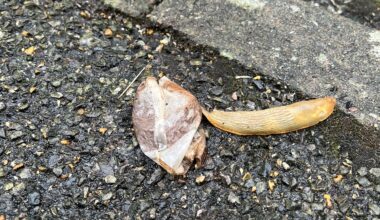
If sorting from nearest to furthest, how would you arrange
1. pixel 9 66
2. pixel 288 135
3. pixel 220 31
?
1. pixel 288 135
2. pixel 9 66
3. pixel 220 31

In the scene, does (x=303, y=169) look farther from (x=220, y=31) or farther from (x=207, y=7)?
Result: (x=207, y=7)

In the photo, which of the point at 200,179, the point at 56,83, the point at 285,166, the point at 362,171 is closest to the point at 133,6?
the point at 56,83

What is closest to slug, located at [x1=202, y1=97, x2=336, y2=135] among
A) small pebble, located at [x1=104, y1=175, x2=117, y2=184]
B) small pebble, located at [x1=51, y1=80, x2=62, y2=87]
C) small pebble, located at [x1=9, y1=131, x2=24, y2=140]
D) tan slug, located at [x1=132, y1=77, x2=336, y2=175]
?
tan slug, located at [x1=132, y1=77, x2=336, y2=175]

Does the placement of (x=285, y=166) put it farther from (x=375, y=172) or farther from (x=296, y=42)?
(x=296, y=42)

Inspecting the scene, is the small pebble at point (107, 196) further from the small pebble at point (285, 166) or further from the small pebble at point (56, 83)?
the small pebble at point (285, 166)

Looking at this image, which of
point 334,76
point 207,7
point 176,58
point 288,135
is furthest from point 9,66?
point 334,76

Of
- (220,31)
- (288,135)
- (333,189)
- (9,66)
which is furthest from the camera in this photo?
(220,31)
